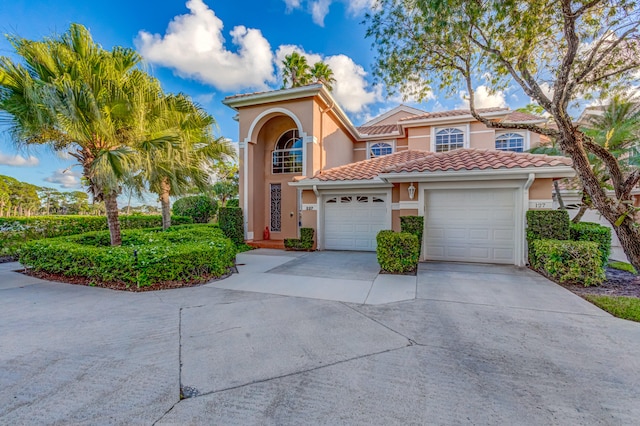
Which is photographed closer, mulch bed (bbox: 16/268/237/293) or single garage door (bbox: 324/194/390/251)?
mulch bed (bbox: 16/268/237/293)

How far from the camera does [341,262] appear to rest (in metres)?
8.70

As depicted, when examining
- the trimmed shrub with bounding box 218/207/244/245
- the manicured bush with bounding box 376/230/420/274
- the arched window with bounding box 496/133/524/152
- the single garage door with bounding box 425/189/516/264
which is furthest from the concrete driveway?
the arched window with bounding box 496/133/524/152

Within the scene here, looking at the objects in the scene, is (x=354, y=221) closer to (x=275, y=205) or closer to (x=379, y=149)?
(x=275, y=205)

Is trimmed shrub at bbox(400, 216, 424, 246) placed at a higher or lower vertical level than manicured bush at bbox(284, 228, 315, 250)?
higher

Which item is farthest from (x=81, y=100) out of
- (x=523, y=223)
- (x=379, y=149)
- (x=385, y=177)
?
(x=379, y=149)

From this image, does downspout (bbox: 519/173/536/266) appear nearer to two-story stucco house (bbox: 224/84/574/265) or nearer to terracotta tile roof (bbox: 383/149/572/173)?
two-story stucco house (bbox: 224/84/574/265)

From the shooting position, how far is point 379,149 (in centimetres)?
1766

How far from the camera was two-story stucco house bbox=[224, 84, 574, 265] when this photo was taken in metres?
8.12

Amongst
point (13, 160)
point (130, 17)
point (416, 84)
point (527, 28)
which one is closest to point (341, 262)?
point (416, 84)

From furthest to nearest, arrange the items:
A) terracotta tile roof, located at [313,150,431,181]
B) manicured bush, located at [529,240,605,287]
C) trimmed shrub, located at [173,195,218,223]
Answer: trimmed shrub, located at [173,195,218,223] → terracotta tile roof, located at [313,150,431,181] → manicured bush, located at [529,240,605,287]

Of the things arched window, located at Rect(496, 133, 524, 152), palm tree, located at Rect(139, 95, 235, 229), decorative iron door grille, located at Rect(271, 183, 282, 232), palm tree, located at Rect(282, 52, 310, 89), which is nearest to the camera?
palm tree, located at Rect(139, 95, 235, 229)

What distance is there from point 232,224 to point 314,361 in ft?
32.2

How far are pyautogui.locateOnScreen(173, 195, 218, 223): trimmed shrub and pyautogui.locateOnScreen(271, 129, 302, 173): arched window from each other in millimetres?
6332

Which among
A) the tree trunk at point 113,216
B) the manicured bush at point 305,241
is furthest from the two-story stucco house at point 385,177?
the tree trunk at point 113,216
